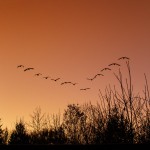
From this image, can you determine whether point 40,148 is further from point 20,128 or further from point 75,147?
point 20,128

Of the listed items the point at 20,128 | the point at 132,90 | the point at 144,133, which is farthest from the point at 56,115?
the point at 20,128

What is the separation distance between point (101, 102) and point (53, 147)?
1163 cm

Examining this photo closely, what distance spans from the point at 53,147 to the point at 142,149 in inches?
36.6

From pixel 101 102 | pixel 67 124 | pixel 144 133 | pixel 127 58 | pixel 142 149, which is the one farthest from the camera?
pixel 67 124

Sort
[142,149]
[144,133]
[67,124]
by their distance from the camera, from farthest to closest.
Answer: [67,124] < [144,133] < [142,149]

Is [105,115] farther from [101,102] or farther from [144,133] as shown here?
[144,133]

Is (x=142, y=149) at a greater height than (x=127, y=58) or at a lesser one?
lesser

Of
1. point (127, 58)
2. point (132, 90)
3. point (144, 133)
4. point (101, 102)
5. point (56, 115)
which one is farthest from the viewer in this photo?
point (56, 115)

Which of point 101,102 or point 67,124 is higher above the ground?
point 67,124

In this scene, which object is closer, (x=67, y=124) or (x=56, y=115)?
(x=56, y=115)

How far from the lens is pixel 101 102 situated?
15250mm

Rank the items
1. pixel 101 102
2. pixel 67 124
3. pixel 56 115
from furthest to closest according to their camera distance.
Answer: pixel 67 124 < pixel 56 115 < pixel 101 102

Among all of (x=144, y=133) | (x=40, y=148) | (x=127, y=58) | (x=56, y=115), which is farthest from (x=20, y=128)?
(x=40, y=148)

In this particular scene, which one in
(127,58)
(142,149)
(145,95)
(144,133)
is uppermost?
(127,58)
